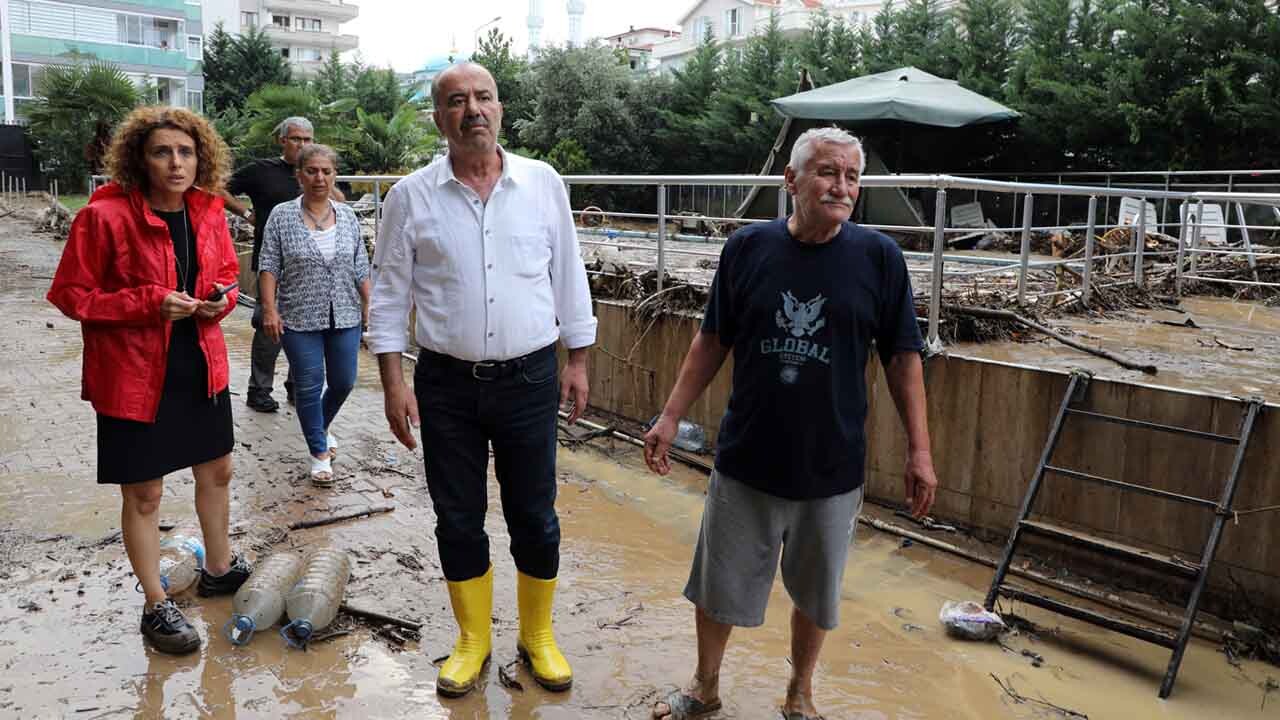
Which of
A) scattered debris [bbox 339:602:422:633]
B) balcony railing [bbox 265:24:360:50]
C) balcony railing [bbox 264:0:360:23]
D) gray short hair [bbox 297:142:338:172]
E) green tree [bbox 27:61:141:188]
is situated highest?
balcony railing [bbox 264:0:360:23]

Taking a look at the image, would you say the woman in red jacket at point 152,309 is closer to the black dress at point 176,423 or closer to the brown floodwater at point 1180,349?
the black dress at point 176,423

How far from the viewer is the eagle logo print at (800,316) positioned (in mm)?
2871

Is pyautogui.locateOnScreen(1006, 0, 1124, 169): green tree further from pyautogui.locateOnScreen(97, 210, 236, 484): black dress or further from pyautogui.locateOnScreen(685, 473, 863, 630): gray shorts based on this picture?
pyautogui.locateOnScreen(97, 210, 236, 484): black dress

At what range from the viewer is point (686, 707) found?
3.27 meters

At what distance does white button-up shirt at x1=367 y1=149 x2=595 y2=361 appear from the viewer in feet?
10.2

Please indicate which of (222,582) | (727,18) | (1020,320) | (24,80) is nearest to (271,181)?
(222,582)

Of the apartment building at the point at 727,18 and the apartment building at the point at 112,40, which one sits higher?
the apartment building at the point at 727,18

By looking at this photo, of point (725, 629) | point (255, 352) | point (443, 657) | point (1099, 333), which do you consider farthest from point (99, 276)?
point (1099, 333)

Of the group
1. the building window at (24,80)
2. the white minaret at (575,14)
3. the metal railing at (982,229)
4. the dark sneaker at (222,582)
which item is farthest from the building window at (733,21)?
the dark sneaker at (222,582)

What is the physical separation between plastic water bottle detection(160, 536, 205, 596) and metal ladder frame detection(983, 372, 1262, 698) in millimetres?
3468

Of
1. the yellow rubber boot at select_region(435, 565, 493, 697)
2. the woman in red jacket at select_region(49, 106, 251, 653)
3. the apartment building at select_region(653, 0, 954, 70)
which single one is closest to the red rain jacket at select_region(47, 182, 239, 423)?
the woman in red jacket at select_region(49, 106, 251, 653)

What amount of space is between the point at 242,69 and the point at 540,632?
159 ft

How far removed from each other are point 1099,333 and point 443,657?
5.14 metres

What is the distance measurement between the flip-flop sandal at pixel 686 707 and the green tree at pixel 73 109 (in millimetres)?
31573
